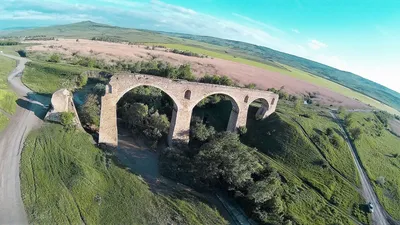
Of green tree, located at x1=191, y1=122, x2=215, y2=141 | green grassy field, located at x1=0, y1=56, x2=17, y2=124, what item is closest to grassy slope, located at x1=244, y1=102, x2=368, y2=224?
green tree, located at x1=191, y1=122, x2=215, y2=141

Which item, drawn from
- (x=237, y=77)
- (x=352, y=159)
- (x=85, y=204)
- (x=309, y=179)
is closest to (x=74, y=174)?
(x=85, y=204)

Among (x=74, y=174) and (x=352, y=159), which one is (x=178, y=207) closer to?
(x=74, y=174)

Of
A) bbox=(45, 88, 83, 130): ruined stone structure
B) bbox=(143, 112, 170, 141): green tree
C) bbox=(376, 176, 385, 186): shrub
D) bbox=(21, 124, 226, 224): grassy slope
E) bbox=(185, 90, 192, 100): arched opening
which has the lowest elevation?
bbox=(21, 124, 226, 224): grassy slope

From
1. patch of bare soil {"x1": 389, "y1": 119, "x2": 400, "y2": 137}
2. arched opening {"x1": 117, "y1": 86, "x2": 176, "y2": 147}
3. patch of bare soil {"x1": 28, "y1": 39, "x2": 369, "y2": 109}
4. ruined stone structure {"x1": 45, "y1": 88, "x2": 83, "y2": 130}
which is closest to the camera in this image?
ruined stone structure {"x1": 45, "y1": 88, "x2": 83, "y2": 130}

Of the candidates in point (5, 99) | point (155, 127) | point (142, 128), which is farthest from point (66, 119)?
point (155, 127)

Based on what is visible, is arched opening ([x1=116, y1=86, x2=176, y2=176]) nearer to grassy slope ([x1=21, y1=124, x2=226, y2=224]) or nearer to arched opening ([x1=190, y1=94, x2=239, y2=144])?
grassy slope ([x1=21, y1=124, x2=226, y2=224])

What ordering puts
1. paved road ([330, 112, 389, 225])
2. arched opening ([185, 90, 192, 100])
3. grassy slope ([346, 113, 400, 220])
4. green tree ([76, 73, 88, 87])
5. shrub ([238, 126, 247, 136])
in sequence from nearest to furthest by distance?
paved road ([330, 112, 389, 225])
grassy slope ([346, 113, 400, 220])
arched opening ([185, 90, 192, 100])
shrub ([238, 126, 247, 136])
green tree ([76, 73, 88, 87])

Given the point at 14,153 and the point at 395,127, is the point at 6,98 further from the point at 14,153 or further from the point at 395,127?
the point at 395,127

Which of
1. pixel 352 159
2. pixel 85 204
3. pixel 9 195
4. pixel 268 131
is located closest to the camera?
pixel 9 195
